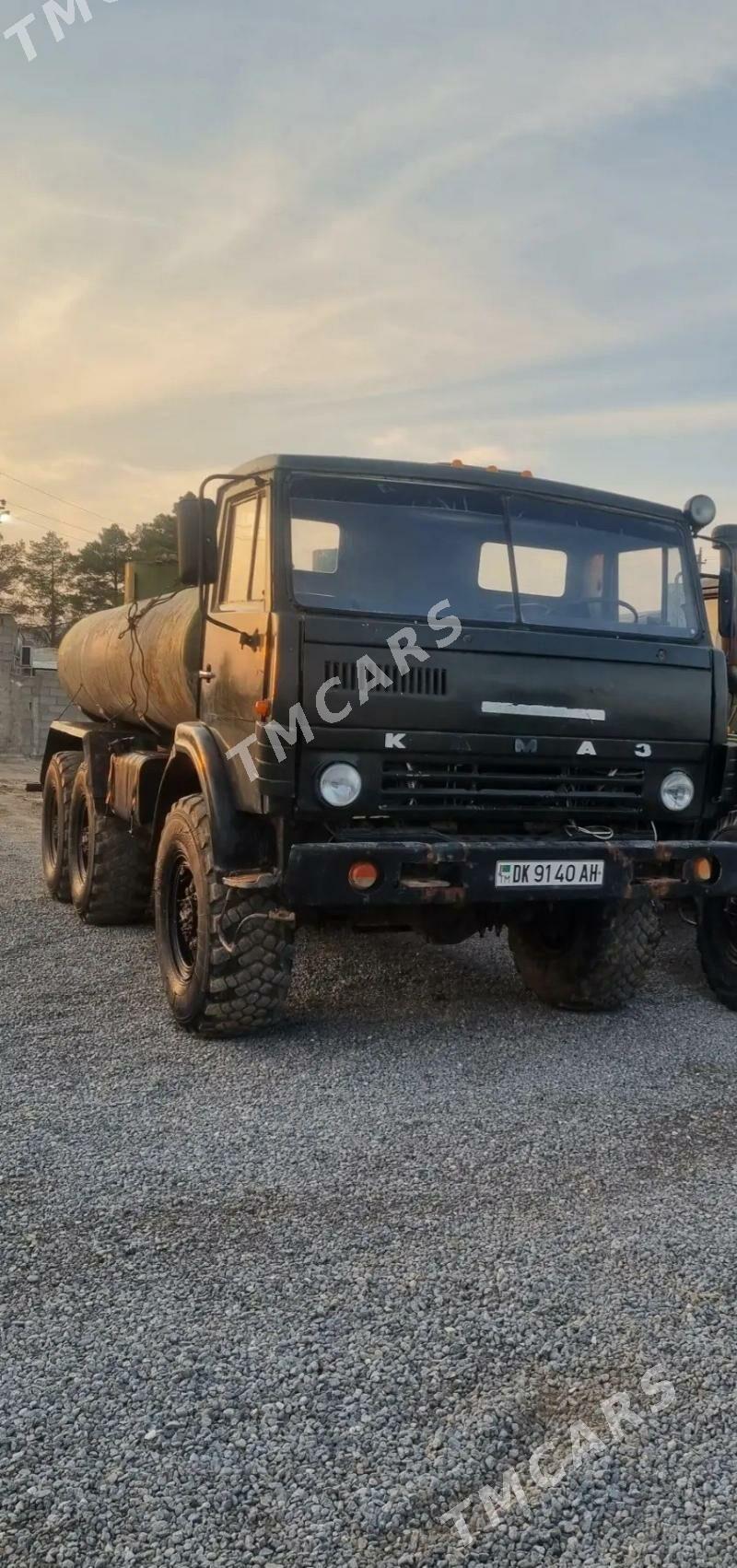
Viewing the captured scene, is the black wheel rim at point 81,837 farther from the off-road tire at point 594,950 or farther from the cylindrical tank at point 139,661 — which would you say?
the off-road tire at point 594,950

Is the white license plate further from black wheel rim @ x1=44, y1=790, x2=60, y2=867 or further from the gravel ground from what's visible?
black wheel rim @ x1=44, y1=790, x2=60, y2=867

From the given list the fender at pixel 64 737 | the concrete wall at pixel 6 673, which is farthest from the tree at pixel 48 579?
the fender at pixel 64 737

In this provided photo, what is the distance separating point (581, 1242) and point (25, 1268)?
1540mm

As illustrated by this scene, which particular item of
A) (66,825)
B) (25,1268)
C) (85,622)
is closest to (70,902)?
(66,825)

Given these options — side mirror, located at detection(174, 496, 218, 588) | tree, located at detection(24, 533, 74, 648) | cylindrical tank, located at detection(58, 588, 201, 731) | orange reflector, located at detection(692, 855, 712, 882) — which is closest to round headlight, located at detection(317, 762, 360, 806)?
side mirror, located at detection(174, 496, 218, 588)

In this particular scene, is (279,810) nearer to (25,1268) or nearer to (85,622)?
(25,1268)

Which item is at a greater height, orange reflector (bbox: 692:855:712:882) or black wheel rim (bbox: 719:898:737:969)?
orange reflector (bbox: 692:855:712:882)

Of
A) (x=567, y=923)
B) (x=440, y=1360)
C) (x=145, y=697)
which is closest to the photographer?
(x=440, y=1360)

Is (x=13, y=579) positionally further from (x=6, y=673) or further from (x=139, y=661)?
(x=139, y=661)

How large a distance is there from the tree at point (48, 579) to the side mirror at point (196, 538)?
5256cm

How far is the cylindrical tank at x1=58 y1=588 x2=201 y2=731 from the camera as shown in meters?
5.90

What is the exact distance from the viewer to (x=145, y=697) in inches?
268

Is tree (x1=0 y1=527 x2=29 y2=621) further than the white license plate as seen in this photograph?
Yes

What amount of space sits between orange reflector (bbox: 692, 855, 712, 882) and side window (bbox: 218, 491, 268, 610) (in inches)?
90.4
